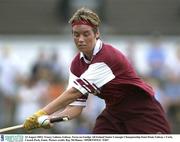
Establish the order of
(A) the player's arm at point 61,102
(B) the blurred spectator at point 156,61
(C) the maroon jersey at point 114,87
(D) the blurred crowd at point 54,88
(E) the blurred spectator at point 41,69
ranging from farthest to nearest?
(B) the blurred spectator at point 156,61
(E) the blurred spectator at point 41,69
(D) the blurred crowd at point 54,88
(C) the maroon jersey at point 114,87
(A) the player's arm at point 61,102

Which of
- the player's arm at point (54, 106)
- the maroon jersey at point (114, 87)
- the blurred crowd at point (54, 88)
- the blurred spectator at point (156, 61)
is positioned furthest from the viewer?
the blurred spectator at point (156, 61)

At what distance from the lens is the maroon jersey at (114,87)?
9.12 meters

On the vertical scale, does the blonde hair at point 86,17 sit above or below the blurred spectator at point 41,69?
above

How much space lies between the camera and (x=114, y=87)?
30.5ft

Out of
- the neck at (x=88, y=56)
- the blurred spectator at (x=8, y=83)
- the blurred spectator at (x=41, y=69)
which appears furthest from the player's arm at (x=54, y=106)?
the blurred spectator at (x=8, y=83)

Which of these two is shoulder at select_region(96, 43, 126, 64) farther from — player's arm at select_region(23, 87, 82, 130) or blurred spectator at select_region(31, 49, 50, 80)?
blurred spectator at select_region(31, 49, 50, 80)

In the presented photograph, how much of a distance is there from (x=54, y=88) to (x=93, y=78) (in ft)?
24.3

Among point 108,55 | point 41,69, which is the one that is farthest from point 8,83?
point 108,55

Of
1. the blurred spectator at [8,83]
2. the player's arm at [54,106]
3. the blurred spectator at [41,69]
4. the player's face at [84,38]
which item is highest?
the player's face at [84,38]

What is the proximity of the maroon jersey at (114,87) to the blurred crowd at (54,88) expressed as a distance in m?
5.64

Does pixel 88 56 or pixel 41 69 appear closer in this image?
pixel 88 56

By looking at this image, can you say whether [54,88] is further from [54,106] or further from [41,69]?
[54,106]

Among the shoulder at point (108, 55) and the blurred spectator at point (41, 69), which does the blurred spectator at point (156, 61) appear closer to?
the blurred spectator at point (41, 69)

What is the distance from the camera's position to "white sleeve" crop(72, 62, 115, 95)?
9.09 metres
